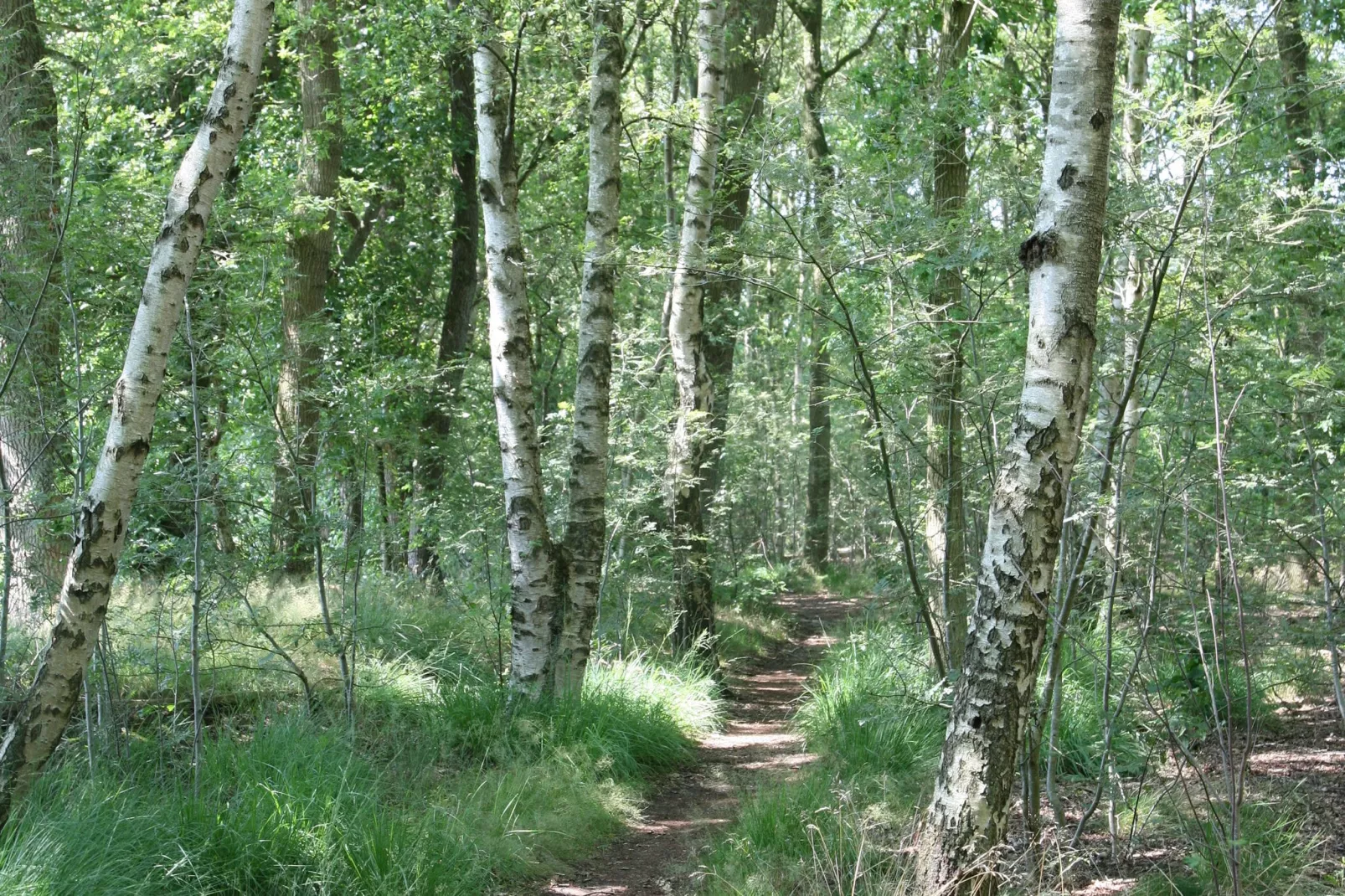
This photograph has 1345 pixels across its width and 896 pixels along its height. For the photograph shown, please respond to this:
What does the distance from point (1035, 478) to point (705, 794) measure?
3.79m

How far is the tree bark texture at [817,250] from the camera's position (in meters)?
5.66

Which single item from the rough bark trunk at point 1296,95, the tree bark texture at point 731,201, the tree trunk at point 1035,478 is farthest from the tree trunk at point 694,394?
the tree trunk at point 1035,478

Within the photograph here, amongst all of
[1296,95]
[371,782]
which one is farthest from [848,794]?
[1296,95]

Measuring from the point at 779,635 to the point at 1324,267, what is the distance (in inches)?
342

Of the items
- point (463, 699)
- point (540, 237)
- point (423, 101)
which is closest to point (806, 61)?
point (540, 237)

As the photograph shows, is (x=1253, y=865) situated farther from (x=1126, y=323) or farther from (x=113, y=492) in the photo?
(x=113, y=492)

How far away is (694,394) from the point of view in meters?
9.87

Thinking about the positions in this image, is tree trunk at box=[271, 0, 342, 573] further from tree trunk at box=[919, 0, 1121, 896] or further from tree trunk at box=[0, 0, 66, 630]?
tree trunk at box=[919, 0, 1121, 896]

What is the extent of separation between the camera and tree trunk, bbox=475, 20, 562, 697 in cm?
727

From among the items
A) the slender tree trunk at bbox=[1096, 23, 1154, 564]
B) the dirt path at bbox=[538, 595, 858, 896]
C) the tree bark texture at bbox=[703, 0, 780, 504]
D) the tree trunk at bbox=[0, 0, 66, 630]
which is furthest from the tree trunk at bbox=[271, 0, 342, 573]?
the slender tree trunk at bbox=[1096, 23, 1154, 564]

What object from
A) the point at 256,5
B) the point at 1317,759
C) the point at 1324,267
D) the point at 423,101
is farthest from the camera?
the point at 423,101

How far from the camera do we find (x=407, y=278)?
1608 cm

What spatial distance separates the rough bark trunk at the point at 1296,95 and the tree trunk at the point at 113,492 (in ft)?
15.8

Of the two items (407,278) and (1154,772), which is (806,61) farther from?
(1154,772)
